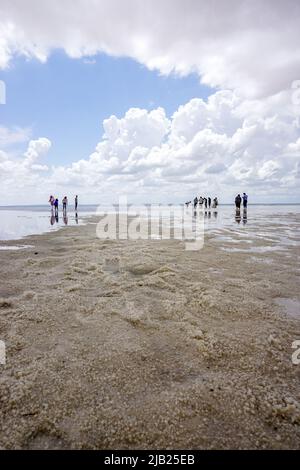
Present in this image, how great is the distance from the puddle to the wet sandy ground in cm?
4

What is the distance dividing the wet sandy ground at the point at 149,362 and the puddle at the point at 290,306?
0.04 m

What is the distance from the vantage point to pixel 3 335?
3994mm

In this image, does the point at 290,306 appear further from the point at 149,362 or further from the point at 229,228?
the point at 229,228

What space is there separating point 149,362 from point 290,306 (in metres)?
3.30

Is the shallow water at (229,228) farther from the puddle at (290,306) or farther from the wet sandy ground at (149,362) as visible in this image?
the wet sandy ground at (149,362)

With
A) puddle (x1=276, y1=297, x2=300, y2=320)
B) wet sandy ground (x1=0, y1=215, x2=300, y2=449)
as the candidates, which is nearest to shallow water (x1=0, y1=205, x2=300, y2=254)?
puddle (x1=276, y1=297, x2=300, y2=320)

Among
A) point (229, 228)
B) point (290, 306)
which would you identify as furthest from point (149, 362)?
point (229, 228)

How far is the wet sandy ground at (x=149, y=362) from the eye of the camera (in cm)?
235

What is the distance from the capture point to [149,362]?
3385 mm

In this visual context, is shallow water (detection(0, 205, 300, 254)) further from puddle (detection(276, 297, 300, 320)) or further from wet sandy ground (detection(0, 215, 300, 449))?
wet sandy ground (detection(0, 215, 300, 449))

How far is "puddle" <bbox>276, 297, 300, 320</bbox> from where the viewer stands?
16.0 ft

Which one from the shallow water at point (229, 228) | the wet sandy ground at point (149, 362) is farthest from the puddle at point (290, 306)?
the shallow water at point (229, 228)
